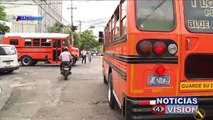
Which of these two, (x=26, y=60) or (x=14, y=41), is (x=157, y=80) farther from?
(x=14, y=41)

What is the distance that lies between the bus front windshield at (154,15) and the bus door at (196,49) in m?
0.22

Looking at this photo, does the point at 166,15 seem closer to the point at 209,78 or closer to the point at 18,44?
the point at 209,78

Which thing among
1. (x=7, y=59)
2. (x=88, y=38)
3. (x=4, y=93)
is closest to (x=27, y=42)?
(x=7, y=59)

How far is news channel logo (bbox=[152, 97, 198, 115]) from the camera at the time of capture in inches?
231

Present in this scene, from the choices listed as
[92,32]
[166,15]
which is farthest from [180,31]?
[92,32]

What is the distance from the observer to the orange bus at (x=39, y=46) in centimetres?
2886

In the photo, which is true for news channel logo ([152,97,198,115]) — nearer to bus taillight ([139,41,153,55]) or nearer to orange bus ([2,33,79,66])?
bus taillight ([139,41,153,55])

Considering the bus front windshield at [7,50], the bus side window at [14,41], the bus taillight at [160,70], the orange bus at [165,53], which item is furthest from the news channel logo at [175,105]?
the bus side window at [14,41]

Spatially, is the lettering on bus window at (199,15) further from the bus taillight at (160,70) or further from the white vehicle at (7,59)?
the white vehicle at (7,59)

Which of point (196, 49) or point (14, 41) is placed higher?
point (14, 41)

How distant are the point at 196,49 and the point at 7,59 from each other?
15.7 metres

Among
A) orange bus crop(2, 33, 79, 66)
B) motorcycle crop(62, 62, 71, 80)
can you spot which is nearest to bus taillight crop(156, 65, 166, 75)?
motorcycle crop(62, 62, 71, 80)

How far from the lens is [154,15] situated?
589 cm

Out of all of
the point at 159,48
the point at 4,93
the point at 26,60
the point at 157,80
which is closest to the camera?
the point at 159,48
